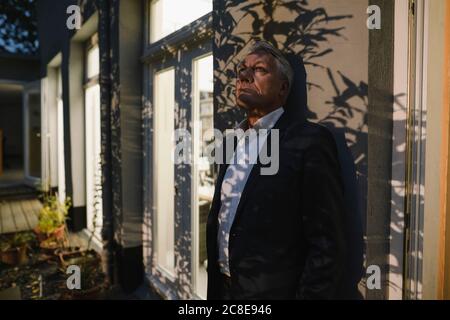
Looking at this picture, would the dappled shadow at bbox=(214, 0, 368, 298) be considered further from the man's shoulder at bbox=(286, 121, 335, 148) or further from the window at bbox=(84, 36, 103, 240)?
A: the window at bbox=(84, 36, 103, 240)

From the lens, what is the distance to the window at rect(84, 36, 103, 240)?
18.3 feet

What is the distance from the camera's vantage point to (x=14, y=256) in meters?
4.71

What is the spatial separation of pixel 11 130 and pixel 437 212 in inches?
790

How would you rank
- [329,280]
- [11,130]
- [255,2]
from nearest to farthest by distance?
1. [329,280]
2. [255,2]
3. [11,130]

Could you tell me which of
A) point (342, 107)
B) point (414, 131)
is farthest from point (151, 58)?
point (414, 131)

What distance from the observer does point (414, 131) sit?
4.80 ft

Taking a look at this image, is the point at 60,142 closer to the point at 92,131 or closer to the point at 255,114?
the point at 92,131

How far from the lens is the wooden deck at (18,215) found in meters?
6.33

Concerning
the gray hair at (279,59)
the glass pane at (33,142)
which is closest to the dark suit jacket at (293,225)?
the gray hair at (279,59)

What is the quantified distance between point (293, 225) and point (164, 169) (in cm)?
241

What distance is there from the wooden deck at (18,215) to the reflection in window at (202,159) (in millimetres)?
4284

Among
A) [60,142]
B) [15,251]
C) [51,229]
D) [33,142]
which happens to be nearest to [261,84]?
[15,251]

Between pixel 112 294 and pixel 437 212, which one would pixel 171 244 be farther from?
pixel 437 212

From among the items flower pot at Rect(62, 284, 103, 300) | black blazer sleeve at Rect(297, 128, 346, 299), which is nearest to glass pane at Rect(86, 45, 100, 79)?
flower pot at Rect(62, 284, 103, 300)
